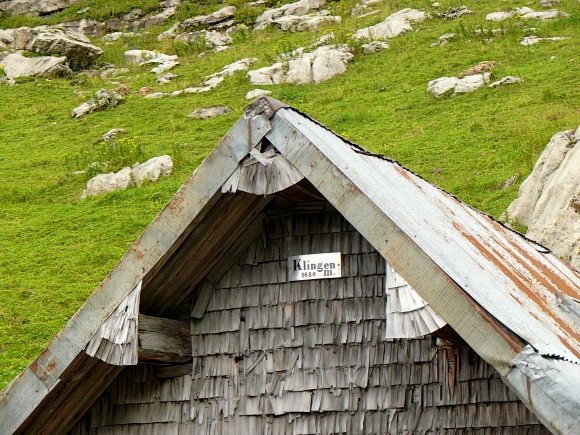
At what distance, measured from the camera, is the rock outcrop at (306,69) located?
1379 inches

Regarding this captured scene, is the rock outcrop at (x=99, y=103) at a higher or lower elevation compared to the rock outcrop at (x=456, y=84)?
lower

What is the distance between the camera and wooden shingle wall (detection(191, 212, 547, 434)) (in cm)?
717

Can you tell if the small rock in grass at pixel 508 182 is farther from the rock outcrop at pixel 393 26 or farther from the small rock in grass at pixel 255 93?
the rock outcrop at pixel 393 26

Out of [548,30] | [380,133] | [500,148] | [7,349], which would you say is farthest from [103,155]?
[548,30]

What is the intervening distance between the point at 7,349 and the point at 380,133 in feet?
41.2

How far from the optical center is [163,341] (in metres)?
7.73

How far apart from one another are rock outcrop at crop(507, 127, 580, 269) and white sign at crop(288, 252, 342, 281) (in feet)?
28.7

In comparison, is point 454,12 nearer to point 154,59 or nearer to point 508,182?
point 154,59

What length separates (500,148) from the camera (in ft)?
82.1

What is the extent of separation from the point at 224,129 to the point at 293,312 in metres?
23.5

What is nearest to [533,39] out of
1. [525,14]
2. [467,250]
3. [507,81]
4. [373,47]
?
[525,14]

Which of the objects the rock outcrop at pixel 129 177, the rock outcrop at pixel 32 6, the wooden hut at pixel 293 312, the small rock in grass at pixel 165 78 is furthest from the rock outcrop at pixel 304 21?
the wooden hut at pixel 293 312

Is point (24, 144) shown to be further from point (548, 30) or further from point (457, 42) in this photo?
point (548, 30)

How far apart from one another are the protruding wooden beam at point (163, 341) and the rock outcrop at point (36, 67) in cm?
3563
